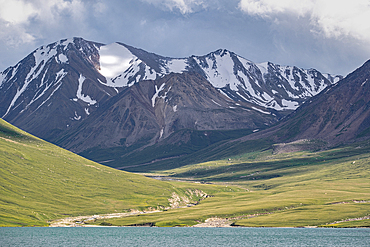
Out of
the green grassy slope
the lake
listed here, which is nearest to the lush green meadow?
the green grassy slope

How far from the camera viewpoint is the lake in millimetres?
90125

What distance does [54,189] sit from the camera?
156875mm

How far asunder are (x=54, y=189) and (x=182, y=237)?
71.2 m

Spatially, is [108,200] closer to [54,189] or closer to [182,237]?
[54,189]

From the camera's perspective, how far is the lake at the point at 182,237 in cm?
9012

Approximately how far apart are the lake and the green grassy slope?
→ 18.9m

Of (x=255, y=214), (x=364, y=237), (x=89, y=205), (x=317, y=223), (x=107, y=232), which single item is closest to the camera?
(x=364, y=237)

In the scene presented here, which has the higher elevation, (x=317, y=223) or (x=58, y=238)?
(x=58, y=238)

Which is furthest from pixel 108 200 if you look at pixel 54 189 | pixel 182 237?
pixel 182 237

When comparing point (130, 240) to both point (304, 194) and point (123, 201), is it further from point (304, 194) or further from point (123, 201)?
point (304, 194)

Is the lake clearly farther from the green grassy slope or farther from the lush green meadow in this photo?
the green grassy slope

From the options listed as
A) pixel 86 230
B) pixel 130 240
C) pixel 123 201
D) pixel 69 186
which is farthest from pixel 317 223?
pixel 69 186

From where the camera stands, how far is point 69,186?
166 meters

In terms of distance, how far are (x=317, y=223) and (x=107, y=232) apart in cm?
5820
